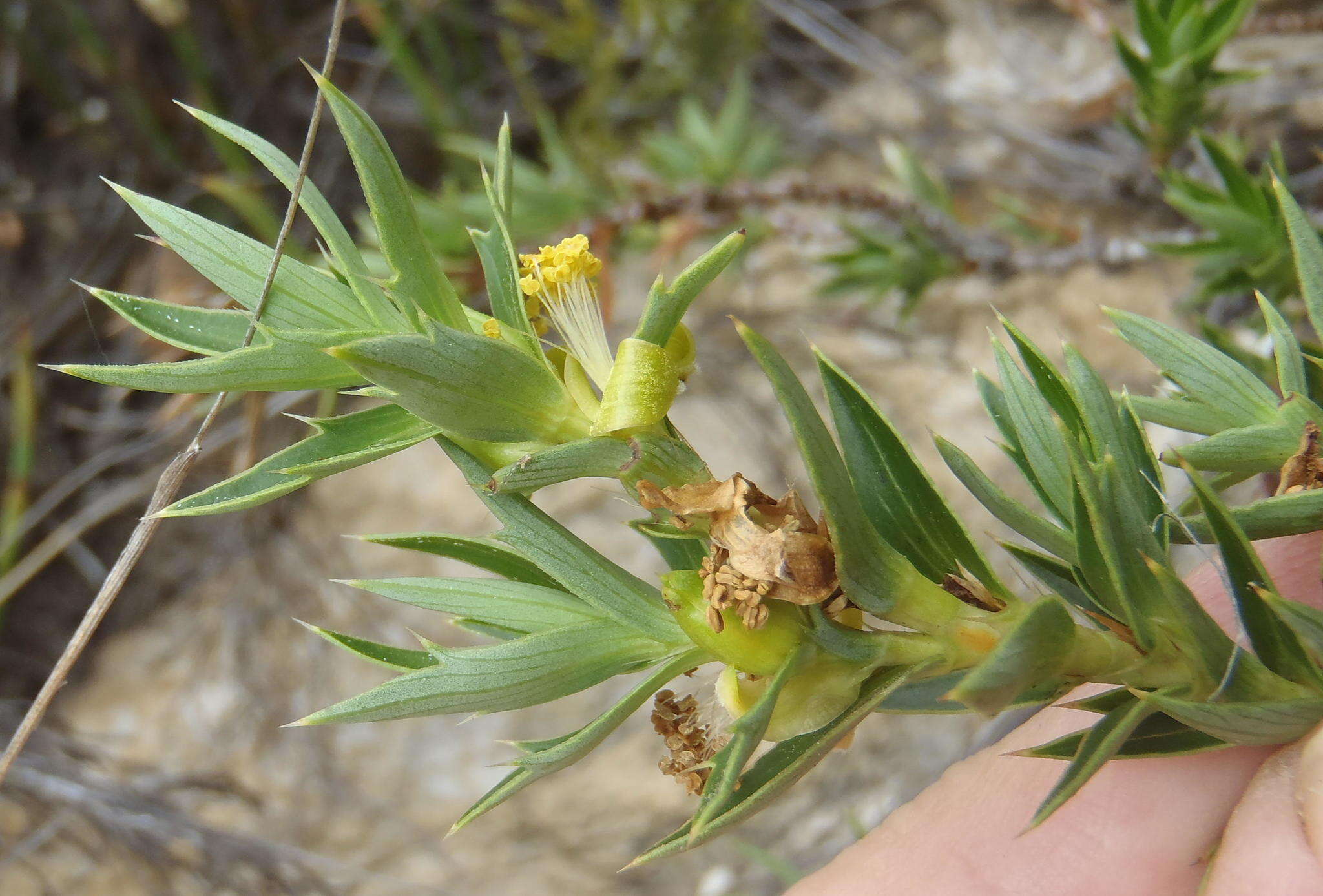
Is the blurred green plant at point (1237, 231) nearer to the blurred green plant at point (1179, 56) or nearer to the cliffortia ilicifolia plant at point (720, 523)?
the blurred green plant at point (1179, 56)

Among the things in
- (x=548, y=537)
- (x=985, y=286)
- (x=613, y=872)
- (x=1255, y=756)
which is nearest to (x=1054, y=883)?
(x=1255, y=756)

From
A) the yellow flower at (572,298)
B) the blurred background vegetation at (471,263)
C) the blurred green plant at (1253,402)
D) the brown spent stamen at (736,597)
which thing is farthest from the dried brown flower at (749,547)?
the blurred background vegetation at (471,263)

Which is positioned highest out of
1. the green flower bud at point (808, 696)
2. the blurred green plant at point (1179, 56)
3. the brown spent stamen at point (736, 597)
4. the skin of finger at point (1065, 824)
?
the blurred green plant at point (1179, 56)

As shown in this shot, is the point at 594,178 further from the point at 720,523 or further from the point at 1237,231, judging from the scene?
the point at 720,523

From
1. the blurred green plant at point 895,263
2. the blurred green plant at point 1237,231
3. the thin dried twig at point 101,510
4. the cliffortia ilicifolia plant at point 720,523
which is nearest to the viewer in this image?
the cliffortia ilicifolia plant at point 720,523

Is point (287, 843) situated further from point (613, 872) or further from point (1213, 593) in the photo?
point (1213, 593)

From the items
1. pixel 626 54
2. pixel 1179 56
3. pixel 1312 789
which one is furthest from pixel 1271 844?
pixel 626 54
